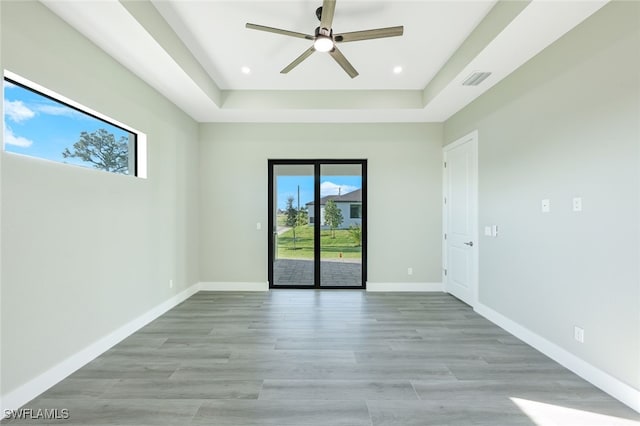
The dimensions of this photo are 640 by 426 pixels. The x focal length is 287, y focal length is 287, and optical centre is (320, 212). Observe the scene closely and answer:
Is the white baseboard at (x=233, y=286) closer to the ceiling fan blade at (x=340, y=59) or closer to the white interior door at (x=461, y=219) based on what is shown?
the white interior door at (x=461, y=219)

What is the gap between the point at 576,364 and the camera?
239 centimetres

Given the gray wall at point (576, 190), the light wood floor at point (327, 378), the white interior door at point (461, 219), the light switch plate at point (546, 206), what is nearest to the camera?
the light wood floor at point (327, 378)

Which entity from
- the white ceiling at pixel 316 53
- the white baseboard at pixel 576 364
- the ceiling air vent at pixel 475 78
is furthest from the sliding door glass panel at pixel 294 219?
the white baseboard at pixel 576 364

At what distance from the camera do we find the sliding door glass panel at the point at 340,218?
4977 millimetres

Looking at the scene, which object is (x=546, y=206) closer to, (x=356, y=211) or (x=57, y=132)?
(x=356, y=211)

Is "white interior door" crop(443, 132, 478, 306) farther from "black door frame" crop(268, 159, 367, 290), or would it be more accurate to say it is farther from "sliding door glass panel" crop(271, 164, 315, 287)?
"sliding door glass panel" crop(271, 164, 315, 287)

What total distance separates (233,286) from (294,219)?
5.09 ft

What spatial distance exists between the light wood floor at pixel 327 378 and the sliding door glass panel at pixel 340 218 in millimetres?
1482

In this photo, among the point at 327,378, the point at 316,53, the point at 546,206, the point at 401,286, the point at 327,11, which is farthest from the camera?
the point at 401,286

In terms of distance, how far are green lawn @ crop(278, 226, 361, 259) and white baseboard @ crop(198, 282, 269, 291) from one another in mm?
666

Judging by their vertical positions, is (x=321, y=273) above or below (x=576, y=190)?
below

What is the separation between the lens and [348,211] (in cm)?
499

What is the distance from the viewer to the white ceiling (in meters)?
2.35

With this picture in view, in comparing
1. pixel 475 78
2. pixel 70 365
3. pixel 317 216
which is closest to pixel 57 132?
pixel 70 365
